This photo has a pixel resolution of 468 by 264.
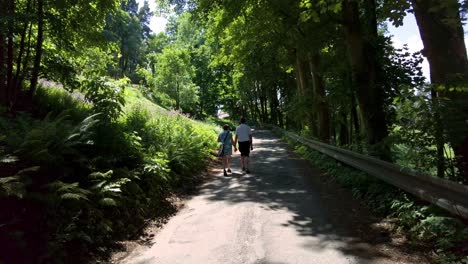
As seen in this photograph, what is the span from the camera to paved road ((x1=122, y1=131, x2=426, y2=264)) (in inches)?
195

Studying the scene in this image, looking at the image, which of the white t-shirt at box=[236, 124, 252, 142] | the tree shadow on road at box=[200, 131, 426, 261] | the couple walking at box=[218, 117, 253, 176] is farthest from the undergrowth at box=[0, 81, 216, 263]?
the white t-shirt at box=[236, 124, 252, 142]

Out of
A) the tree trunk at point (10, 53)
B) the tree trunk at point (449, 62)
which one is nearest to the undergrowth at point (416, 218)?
the tree trunk at point (449, 62)

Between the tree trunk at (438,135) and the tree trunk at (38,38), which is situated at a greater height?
the tree trunk at (38,38)

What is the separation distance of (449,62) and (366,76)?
13.2ft

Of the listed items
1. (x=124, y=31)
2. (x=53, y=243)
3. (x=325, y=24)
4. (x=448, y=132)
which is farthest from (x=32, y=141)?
(x=124, y=31)

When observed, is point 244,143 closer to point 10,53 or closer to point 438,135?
point 10,53

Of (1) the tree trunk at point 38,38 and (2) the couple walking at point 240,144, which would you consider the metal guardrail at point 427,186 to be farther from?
(1) the tree trunk at point 38,38

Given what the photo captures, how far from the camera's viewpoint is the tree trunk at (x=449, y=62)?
5379 mm

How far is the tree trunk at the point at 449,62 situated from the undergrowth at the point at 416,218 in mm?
876

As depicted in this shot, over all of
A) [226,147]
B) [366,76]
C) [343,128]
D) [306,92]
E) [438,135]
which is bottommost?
[226,147]

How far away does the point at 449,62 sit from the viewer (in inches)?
228

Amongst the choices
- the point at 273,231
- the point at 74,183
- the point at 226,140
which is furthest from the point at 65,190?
the point at 226,140

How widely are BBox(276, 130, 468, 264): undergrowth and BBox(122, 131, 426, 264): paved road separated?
0.97 feet

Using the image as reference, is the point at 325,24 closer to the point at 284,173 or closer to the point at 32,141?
the point at 284,173
